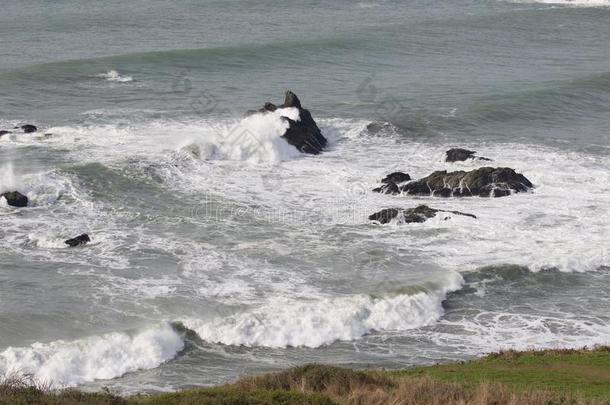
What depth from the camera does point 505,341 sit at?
25594mm

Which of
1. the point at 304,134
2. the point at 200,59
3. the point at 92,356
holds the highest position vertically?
the point at 200,59

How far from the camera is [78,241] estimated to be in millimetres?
31359

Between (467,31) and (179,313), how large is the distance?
54.4 metres

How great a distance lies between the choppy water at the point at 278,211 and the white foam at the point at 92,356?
0.16 ft

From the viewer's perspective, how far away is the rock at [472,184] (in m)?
37.6

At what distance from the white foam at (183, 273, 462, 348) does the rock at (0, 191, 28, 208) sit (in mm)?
Answer: 11764

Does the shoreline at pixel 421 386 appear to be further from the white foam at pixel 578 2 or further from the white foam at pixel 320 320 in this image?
the white foam at pixel 578 2

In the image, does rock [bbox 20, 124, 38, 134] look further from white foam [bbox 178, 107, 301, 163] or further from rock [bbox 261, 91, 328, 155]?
rock [bbox 261, 91, 328, 155]

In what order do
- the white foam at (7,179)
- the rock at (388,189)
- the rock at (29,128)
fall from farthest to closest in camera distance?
1. the rock at (29,128)
2. the rock at (388,189)
3. the white foam at (7,179)

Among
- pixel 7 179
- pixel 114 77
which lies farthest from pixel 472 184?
pixel 114 77

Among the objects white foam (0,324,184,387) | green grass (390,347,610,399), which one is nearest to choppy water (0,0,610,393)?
white foam (0,324,184,387)

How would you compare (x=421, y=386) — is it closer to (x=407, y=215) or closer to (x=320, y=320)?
(x=320, y=320)

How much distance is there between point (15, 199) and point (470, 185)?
1668cm

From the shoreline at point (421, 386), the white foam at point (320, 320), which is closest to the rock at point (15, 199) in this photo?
the white foam at point (320, 320)
